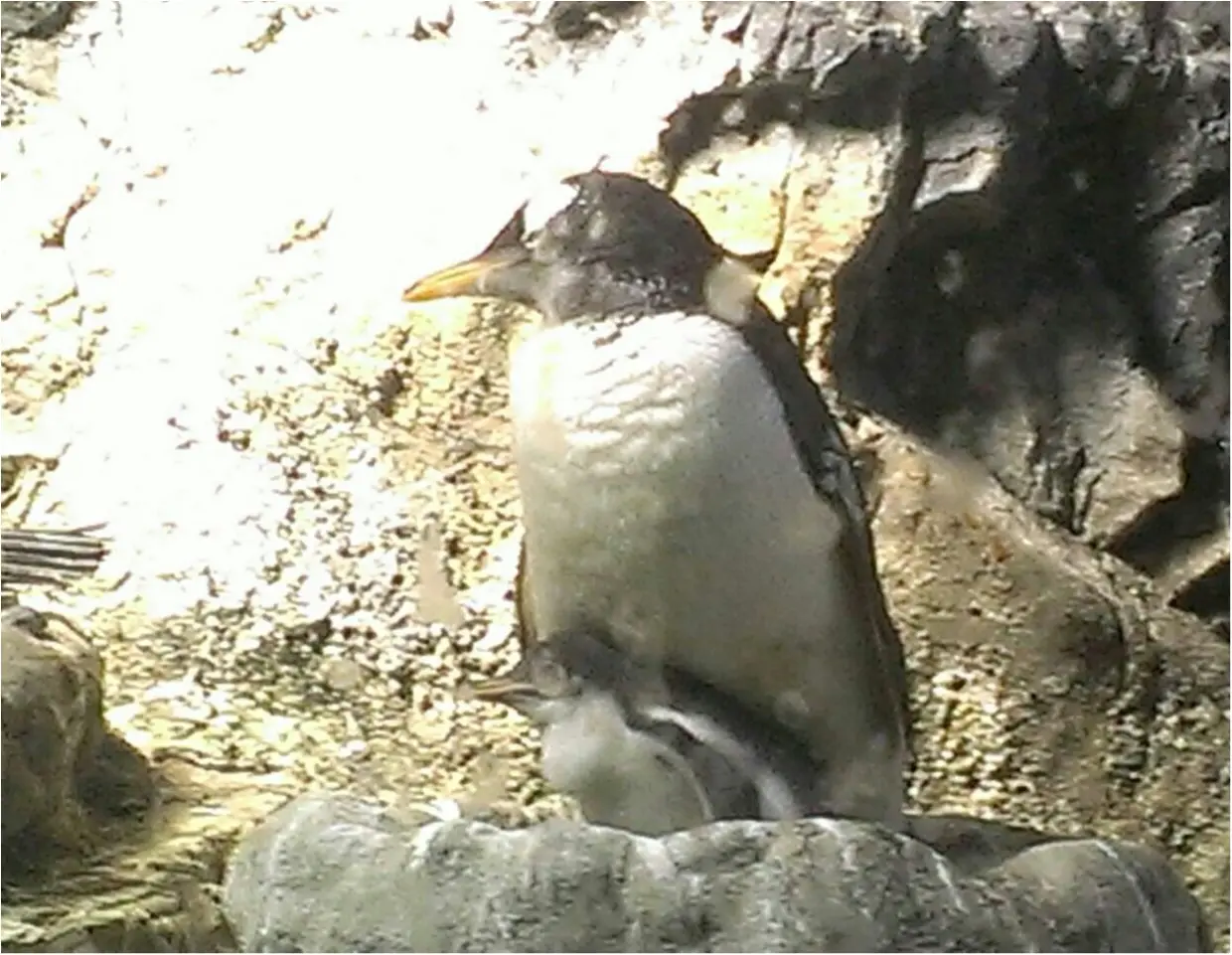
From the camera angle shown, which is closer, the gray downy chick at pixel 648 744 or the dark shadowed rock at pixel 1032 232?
the gray downy chick at pixel 648 744

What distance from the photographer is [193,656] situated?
4.29 ft

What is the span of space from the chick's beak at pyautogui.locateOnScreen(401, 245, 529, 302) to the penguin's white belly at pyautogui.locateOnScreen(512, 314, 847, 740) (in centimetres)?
4

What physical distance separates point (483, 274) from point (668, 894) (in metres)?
0.33

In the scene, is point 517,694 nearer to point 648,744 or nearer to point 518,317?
point 648,744

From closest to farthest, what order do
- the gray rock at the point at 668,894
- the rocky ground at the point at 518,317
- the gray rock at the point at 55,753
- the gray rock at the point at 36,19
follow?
1. the gray rock at the point at 668,894
2. the gray rock at the point at 55,753
3. the rocky ground at the point at 518,317
4. the gray rock at the point at 36,19

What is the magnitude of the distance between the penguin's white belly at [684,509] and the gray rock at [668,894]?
5.7 inches

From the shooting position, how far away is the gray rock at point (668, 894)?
92 centimetres

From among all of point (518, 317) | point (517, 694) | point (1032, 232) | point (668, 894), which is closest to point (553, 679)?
point (517, 694)

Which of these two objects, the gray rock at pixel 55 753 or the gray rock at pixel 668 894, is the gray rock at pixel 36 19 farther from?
the gray rock at pixel 668 894

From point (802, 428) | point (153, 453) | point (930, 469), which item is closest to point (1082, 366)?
point (930, 469)

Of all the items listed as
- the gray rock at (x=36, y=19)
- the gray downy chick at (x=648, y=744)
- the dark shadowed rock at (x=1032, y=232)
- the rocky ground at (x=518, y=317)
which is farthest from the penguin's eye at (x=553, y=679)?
the gray rock at (x=36, y=19)

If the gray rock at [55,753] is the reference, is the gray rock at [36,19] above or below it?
above

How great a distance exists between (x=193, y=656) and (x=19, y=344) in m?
0.24

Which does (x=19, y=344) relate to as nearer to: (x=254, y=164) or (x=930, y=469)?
(x=254, y=164)
